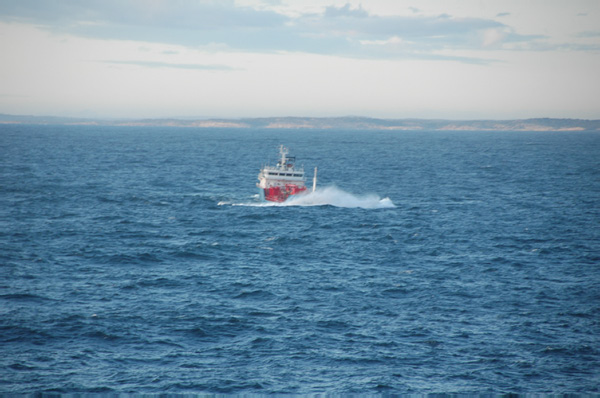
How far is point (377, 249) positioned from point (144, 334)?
114ft

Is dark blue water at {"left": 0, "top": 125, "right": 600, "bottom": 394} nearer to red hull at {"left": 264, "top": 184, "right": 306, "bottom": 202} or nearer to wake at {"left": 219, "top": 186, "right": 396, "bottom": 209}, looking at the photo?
wake at {"left": 219, "top": 186, "right": 396, "bottom": 209}

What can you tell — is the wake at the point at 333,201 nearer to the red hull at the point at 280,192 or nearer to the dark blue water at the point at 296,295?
the dark blue water at the point at 296,295

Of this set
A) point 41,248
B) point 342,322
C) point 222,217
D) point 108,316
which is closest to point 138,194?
point 222,217

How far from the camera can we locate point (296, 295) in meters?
48.9

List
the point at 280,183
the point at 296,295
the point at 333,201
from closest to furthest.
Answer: the point at 296,295, the point at 333,201, the point at 280,183

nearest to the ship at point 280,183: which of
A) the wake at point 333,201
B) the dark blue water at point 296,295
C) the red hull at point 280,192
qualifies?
the red hull at point 280,192

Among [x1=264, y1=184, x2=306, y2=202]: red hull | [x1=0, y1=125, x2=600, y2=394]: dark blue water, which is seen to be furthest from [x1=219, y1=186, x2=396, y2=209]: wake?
[x1=264, y1=184, x2=306, y2=202]: red hull

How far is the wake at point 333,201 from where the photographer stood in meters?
99.9

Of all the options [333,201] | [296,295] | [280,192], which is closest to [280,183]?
[280,192]

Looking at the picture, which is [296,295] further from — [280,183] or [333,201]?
[280,183]

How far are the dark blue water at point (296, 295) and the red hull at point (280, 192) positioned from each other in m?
3.64

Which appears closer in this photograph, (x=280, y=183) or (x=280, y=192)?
(x=280, y=192)

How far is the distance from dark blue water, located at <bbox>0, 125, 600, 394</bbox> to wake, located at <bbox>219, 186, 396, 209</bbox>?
1.96 ft

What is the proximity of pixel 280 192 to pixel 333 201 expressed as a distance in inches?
407
